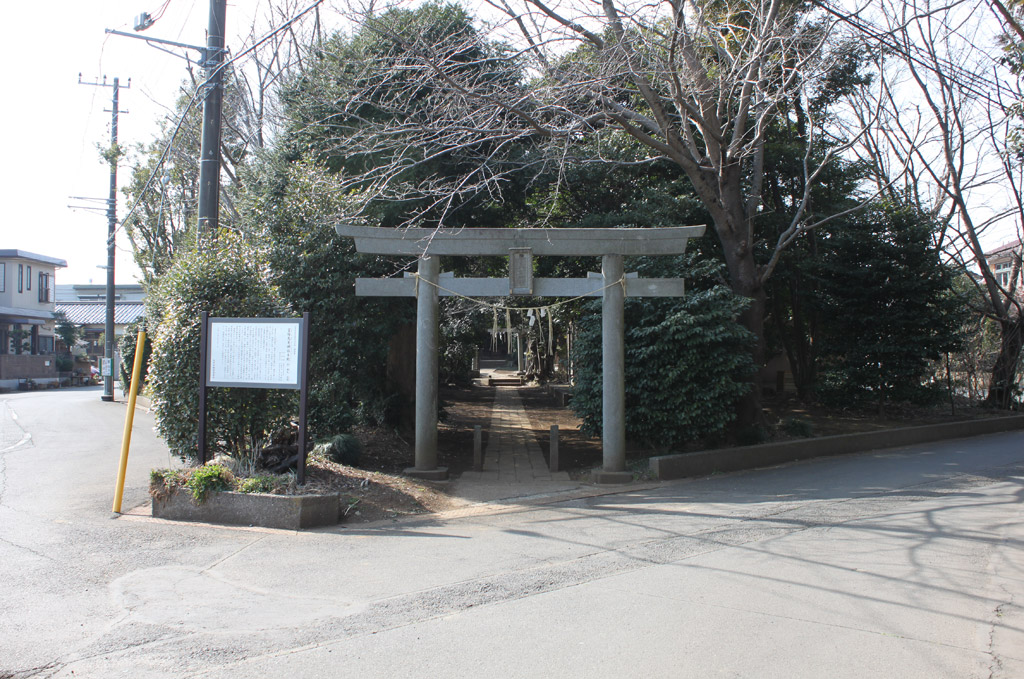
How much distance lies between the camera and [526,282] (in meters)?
10.3

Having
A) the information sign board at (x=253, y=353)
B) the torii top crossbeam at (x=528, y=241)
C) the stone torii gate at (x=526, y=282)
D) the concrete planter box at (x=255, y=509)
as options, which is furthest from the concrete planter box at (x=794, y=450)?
the information sign board at (x=253, y=353)

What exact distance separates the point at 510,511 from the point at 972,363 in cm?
1957

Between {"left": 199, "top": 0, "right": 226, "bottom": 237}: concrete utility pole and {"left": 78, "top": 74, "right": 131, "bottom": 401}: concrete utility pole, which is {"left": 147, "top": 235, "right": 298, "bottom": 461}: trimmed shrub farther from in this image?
{"left": 78, "top": 74, "right": 131, "bottom": 401}: concrete utility pole

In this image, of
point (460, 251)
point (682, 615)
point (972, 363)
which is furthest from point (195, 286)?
point (972, 363)

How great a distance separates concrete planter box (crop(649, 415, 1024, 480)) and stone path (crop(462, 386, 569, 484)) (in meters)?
1.76

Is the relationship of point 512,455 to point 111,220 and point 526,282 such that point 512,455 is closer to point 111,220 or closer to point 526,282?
point 526,282

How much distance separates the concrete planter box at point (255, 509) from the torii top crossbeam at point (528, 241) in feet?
13.6

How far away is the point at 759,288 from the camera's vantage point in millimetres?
13336

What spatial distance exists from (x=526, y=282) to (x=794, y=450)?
5.95 metres

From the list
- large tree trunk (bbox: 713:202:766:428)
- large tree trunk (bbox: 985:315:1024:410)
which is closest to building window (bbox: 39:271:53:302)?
large tree trunk (bbox: 713:202:766:428)

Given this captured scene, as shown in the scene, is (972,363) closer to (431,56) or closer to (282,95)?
(431,56)

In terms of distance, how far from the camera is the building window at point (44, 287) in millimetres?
42938

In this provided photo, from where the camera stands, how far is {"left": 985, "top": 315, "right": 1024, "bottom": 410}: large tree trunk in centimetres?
2031

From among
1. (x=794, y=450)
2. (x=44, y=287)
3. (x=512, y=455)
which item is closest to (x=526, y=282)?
(x=512, y=455)
